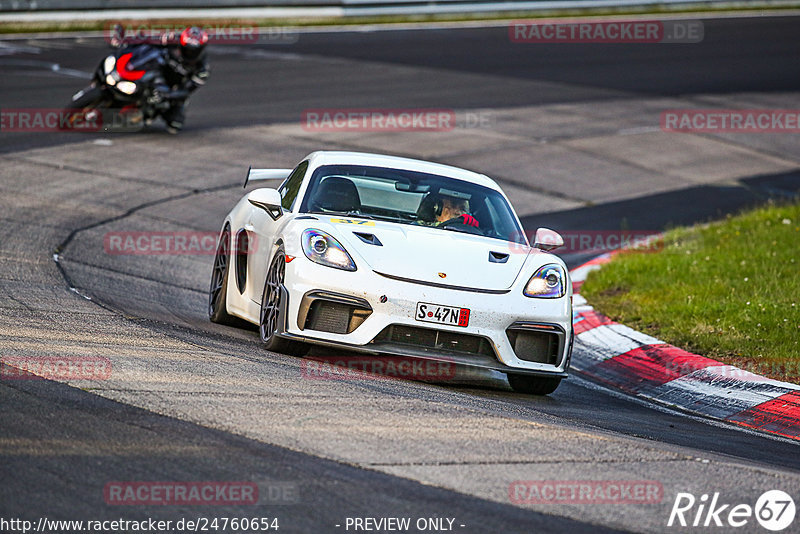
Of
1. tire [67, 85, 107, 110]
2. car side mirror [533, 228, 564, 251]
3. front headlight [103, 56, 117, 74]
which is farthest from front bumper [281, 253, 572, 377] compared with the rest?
tire [67, 85, 107, 110]

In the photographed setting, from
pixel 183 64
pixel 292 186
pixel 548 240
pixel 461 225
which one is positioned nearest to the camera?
pixel 548 240

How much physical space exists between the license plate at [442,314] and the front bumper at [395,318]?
3cm

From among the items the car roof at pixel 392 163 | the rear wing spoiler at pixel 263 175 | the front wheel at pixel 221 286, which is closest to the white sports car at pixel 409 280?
the car roof at pixel 392 163

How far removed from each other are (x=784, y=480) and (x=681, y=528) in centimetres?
93

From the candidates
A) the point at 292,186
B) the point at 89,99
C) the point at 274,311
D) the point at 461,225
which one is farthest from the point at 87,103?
A: the point at 274,311

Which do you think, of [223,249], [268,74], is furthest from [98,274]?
[268,74]

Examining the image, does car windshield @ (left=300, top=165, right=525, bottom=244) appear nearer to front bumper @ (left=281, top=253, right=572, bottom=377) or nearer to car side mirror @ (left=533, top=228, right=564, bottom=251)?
car side mirror @ (left=533, top=228, right=564, bottom=251)

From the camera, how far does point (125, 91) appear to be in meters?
16.3

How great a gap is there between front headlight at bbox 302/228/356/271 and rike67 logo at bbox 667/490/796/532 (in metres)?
2.89

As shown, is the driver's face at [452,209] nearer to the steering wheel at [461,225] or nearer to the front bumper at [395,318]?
the steering wheel at [461,225]

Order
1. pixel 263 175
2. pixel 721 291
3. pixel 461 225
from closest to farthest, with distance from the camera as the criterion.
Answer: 1. pixel 461 225
2. pixel 263 175
3. pixel 721 291

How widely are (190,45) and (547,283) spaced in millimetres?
10281

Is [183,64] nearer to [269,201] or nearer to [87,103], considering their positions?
[87,103]

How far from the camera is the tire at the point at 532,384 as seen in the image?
756cm
